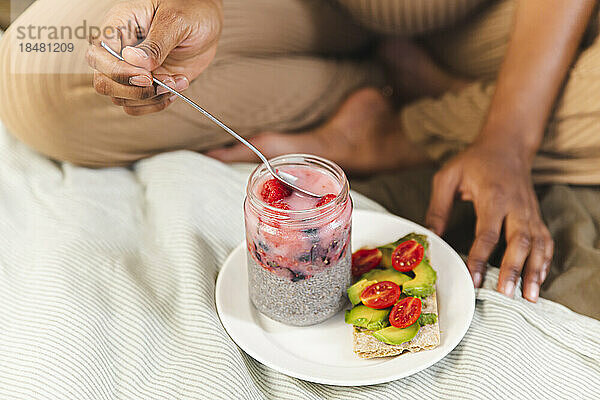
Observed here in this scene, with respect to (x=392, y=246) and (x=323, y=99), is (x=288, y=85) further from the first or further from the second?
(x=392, y=246)

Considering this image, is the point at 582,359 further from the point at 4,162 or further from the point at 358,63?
the point at 4,162

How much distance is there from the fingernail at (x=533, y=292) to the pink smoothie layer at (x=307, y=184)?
1.10ft

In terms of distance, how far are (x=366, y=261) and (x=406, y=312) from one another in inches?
5.2

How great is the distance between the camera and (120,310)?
0.89 metres

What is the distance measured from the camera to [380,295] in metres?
0.84

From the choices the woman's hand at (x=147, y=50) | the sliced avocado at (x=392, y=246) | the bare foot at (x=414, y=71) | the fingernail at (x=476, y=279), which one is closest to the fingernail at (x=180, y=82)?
the woman's hand at (x=147, y=50)

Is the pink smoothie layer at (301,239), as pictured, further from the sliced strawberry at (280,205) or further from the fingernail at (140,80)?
the fingernail at (140,80)

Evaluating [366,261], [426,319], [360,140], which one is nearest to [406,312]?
[426,319]

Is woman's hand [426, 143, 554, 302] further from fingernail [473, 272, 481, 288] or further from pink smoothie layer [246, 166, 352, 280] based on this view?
pink smoothie layer [246, 166, 352, 280]

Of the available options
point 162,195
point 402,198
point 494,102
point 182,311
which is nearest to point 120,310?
point 182,311

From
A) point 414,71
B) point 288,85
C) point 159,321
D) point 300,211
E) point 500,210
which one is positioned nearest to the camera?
point 300,211

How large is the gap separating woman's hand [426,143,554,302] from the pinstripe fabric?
0.03 metres

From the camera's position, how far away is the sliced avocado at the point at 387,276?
0.88 metres

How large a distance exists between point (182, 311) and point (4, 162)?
0.49m
